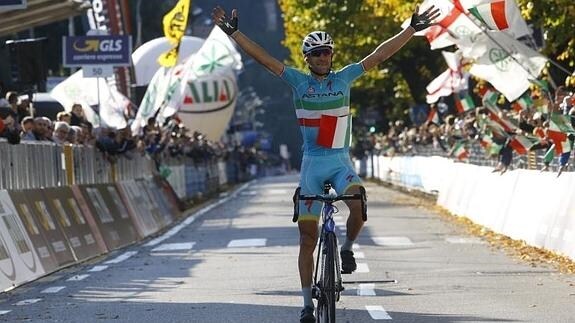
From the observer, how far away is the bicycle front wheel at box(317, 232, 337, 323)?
11430mm

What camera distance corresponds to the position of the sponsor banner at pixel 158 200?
32.3 metres

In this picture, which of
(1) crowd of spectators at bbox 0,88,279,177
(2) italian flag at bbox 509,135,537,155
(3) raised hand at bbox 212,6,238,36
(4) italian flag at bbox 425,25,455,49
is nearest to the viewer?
(3) raised hand at bbox 212,6,238,36

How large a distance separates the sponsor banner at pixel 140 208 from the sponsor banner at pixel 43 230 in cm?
666

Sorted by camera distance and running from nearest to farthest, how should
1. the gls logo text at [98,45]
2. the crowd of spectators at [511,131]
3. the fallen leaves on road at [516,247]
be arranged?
1. the fallen leaves on road at [516,247]
2. the crowd of spectators at [511,131]
3. the gls logo text at [98,45]

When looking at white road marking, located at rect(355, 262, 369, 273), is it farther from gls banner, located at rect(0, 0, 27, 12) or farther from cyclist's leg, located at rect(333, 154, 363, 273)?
cyclist's leg, located at rect(333, 154, 363, 273)

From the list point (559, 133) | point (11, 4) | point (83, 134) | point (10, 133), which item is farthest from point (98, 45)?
point (11, 4)

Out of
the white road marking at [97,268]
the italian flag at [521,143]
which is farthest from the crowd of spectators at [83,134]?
the italian flag at [521,143]

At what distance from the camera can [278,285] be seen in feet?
55.8

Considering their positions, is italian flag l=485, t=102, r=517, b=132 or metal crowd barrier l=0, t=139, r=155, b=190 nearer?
metal crowd barrier l=0, t=139, r=155, b=190

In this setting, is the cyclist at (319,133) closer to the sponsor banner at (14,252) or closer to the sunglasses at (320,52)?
the sunglasses at (320,52)

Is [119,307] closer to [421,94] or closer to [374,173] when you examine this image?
[421,94]

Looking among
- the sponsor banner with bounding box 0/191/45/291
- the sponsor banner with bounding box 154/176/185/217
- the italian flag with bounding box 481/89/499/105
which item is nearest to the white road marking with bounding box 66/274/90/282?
the sponsor banner with bounding box 0/191/45/291

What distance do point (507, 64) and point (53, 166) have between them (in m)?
6.39

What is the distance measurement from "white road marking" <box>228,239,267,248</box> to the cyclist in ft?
40.4
